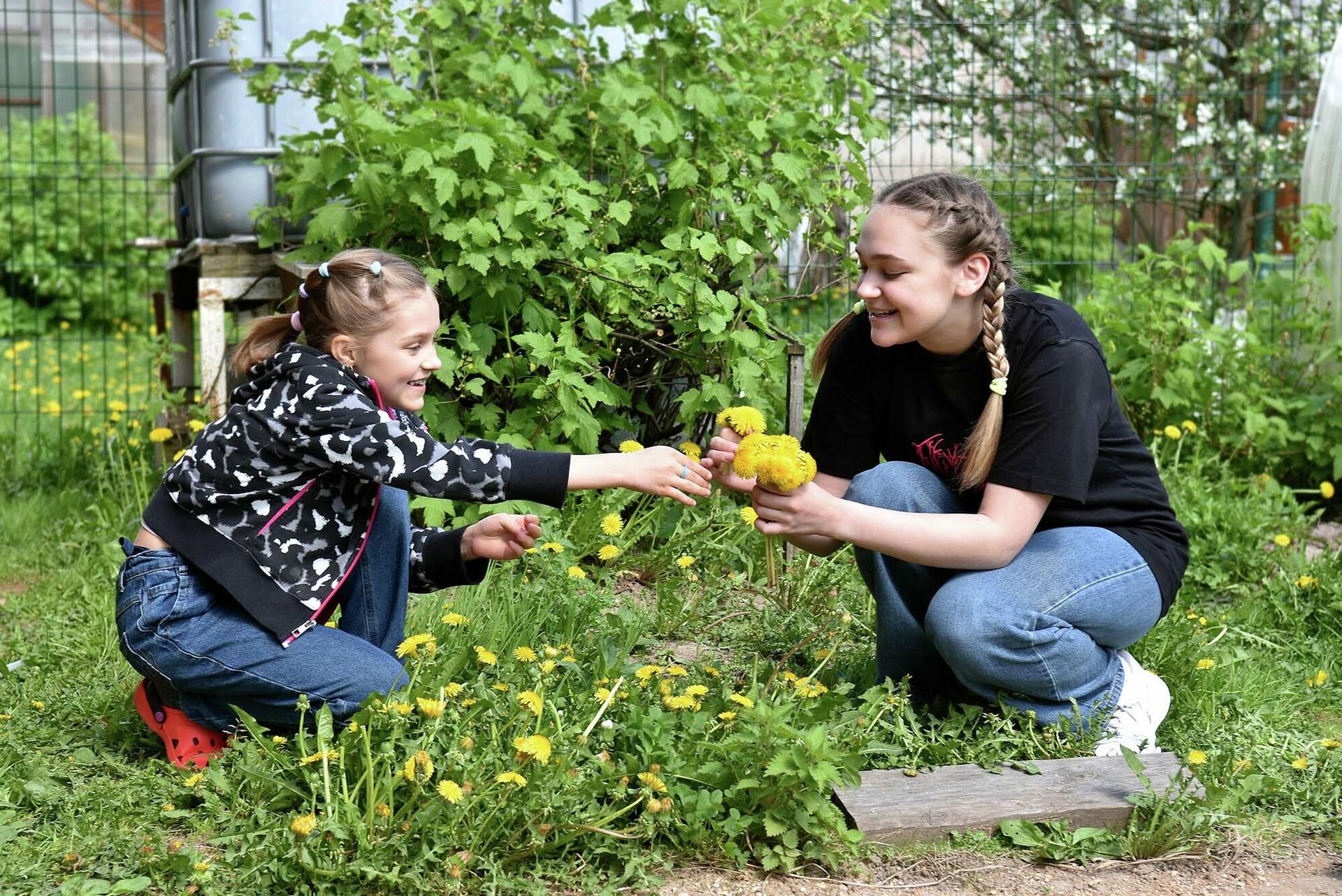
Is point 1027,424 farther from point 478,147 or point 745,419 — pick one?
point 478,147

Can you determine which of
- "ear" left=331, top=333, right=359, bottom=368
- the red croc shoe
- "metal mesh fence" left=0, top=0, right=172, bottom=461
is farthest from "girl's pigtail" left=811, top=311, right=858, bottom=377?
"metal mesh fence" left=0, top=0, right=172, bottom=461

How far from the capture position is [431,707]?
2.04 m

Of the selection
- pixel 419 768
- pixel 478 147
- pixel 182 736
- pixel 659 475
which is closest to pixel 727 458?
pixel 659 475

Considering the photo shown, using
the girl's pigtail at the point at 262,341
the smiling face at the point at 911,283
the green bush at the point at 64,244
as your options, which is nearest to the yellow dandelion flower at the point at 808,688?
the smiling face at the point at 911,283

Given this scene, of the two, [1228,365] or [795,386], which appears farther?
[1228,365]

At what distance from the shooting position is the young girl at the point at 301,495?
7.68 feet

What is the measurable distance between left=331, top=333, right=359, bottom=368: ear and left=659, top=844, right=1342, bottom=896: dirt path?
1.09 m

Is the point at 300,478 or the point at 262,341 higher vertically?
the point at 262,341

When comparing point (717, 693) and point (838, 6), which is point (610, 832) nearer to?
point (717, 693)

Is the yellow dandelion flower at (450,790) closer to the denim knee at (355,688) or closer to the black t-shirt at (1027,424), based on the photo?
the denim knee at (355,688)

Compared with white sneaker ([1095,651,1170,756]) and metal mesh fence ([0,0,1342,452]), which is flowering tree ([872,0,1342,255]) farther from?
white sneaker ([1095,651,1170,756])

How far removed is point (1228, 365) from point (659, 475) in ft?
10.3

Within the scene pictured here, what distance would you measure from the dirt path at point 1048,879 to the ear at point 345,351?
1086 millimetres

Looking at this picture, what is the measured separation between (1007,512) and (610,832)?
0.92m
